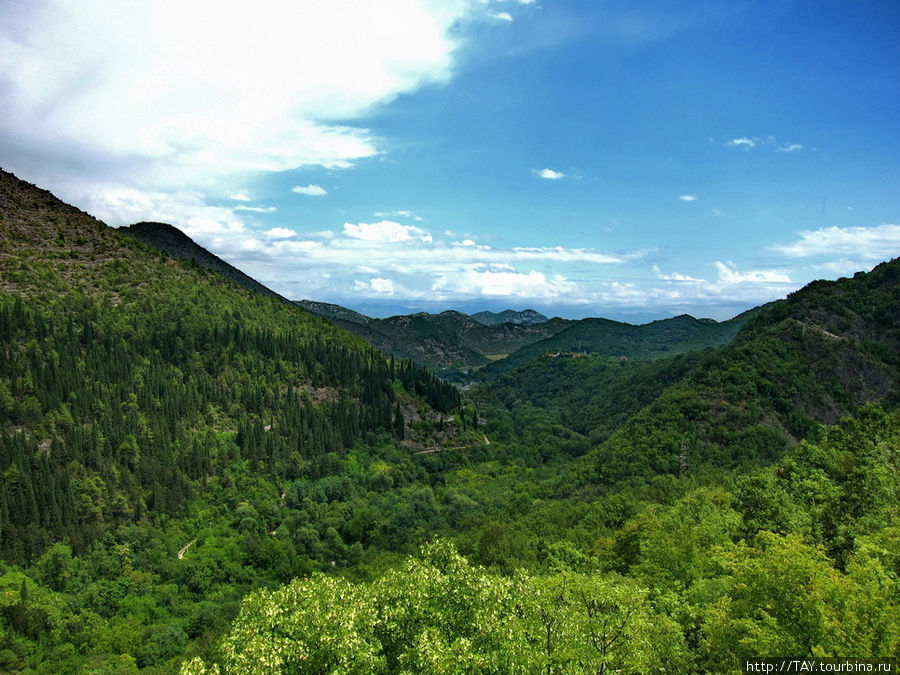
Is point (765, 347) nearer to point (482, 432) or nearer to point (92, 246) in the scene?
point (482, 432)

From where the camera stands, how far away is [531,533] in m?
73.6

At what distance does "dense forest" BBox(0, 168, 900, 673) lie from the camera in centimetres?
2430

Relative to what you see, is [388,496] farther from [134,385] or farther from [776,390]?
[776,390]

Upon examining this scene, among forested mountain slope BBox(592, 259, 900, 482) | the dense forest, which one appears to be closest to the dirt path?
the dense forest

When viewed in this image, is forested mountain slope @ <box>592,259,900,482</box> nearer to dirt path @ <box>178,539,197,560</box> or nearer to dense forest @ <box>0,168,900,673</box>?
dense forest @ <box>0,168,900,673</box>

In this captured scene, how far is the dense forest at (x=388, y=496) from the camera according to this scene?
79.7 ft

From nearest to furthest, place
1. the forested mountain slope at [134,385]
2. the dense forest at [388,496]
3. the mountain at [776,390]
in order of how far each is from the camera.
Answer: the dense forest at [388,496] → the forested mountain slope at [134,385] → the mountain at [776,390]

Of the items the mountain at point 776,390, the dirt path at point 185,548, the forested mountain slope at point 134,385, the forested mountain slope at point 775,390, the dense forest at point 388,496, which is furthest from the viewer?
the forested mountain slope at point 775,390

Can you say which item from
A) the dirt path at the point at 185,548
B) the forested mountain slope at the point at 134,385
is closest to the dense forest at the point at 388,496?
the dirt path at the point at 185,548

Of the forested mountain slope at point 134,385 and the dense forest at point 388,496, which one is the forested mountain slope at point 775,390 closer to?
the dense forest at point 388,496

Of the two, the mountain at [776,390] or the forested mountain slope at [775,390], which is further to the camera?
the forested mountain slope at [775,390]

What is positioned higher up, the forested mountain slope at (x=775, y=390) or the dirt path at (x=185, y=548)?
the forested mountain slope at (x=775, y=390)

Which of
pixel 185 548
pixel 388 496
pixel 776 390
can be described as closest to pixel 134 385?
pixel 185 548

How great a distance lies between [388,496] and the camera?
388 feet
